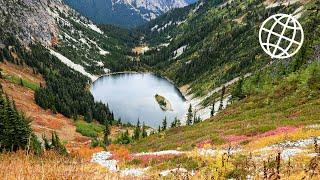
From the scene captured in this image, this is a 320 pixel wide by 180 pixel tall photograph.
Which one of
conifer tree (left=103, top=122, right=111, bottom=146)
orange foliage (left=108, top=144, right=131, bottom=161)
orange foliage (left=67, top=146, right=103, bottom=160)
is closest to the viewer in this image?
orange foliage (left=67, top=146, right=103, bottom=160)

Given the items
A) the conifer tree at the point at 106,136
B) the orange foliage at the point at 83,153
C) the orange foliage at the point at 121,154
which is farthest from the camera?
the conifer tree at the point at 106,136

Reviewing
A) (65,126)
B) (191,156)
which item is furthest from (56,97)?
(191,156)

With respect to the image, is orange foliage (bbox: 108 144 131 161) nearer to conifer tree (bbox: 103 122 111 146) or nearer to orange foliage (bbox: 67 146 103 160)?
orange foliage (bbox: 67 146 103 160)

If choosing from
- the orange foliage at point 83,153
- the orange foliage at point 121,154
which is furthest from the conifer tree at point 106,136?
the orange foliage at point 83,153

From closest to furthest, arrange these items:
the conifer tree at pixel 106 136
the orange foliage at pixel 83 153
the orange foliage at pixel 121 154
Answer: the orange foliage at pixel 83 153
the orange foliage at pixel 121 154
the conifer tree at pixel 106 136

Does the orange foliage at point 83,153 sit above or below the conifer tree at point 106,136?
below

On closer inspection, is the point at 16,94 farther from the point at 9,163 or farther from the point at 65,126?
the point at 9,163

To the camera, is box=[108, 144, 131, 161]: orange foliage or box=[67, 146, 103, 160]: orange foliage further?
box=[108, 144, 131, 161]: orange foliage

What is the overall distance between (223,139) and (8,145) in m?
24.9

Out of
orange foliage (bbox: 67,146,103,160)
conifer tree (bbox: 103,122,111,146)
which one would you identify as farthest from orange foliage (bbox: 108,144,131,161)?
conifer tree (bbox: 103,122,111,146)

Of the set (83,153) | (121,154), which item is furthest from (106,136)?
(121,154)

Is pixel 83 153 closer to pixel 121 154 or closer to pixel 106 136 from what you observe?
pixel 121 154

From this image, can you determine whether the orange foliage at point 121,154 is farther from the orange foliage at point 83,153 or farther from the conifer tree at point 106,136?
the conifer tree at point 106,136

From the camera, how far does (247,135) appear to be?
42719 mm
